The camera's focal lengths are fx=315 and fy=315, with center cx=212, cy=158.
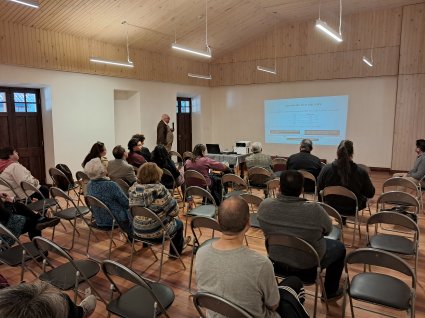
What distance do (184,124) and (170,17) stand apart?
14.9 feet

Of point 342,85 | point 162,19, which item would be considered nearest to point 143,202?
point 162,19

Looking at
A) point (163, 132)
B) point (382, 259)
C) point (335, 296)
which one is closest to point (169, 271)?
point (335, 296)

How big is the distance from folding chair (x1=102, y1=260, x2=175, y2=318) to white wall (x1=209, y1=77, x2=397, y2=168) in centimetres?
884

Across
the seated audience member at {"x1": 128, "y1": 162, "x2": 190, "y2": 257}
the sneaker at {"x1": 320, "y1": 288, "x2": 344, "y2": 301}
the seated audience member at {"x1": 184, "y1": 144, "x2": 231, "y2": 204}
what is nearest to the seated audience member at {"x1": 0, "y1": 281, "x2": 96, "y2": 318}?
the seated audience member at {"x1": 128, "y1": 162, "x2": 190, "y2": 257}

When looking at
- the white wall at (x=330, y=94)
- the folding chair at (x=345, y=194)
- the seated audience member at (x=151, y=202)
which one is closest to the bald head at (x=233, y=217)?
the seated audience member at (x=151, y=202)

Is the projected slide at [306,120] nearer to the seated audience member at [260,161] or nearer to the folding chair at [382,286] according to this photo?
the seated audience member at [260,161]

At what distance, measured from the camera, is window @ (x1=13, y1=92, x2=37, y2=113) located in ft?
23.1

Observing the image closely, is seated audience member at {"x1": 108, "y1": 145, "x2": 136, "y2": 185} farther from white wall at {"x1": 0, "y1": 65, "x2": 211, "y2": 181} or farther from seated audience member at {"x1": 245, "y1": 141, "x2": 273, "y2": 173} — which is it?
white wall at {"x1": 0, "y1": 65, "x2": 211, "y2": 181}

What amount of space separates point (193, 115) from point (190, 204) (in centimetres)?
706

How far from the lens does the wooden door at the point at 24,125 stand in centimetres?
682

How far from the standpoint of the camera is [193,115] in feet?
39.3

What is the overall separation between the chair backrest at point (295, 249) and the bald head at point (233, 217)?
62cm

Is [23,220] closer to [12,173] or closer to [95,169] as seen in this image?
[95,169]

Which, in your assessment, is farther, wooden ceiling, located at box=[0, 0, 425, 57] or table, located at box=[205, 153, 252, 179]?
table, located at box=[205, 153, 252, 179]
